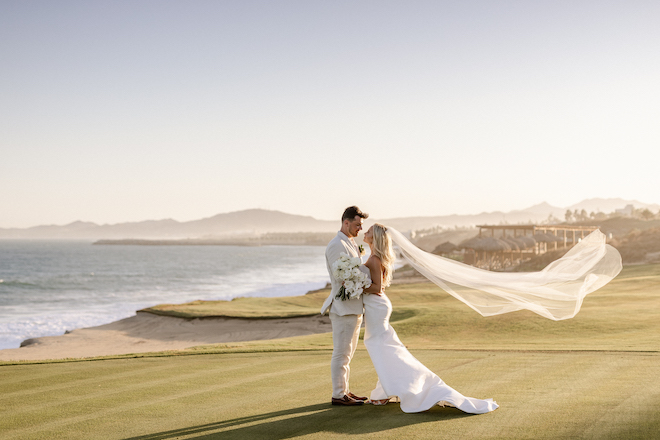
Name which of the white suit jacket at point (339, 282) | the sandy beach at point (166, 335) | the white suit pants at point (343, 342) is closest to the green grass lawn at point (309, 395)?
the white suit pants at point (343, 342)

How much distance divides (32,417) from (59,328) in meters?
26.2

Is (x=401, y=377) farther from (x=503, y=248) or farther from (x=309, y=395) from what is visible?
(x=503, y=248)

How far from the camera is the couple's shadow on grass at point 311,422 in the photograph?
5805 millimetres

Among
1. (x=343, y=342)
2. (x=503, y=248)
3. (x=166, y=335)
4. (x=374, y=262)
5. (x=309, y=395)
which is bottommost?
(x=166, y=335)

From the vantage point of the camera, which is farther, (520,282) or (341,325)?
(520,282)

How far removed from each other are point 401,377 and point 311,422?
1295 millimetres

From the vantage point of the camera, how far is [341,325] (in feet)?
23.0

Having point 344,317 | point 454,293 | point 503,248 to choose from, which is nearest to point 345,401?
point 344,317

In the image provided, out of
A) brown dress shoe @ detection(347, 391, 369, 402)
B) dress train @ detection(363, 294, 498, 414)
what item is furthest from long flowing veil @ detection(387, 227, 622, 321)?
brown dress shoe @ detection(347, 391, 369, 402)

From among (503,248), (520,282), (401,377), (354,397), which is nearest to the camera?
(401,377)

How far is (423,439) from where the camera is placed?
538 cm

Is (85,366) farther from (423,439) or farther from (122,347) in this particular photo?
(122,347)

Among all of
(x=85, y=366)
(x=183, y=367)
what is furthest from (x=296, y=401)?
(x=85, y=366)

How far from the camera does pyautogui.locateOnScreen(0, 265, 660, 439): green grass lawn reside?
228 inches
